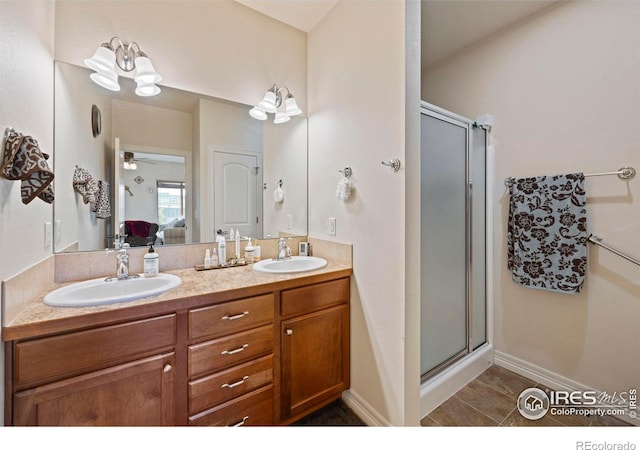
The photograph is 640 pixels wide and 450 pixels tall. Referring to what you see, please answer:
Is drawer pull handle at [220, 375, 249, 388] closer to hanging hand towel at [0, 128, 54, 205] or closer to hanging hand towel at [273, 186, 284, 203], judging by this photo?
hanging hand towel at [0, 128, 54, 205]

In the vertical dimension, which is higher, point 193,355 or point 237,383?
point 193,355

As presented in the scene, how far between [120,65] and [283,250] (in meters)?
1.43

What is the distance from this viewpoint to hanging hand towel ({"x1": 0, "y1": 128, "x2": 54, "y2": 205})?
2.88 ft

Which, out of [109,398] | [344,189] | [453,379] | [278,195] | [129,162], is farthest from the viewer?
[278,195]

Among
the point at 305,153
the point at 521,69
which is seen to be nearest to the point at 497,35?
the point at 521,69

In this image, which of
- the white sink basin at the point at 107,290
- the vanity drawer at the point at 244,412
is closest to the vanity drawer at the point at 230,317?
the white sink basin at the point at 107,290

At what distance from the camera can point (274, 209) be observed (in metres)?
2.07

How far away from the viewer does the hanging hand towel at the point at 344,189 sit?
1.68 metres

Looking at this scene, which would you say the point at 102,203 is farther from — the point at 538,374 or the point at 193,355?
the point at 538,374

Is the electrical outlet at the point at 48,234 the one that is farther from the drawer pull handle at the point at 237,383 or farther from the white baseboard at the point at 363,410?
the white baseboard at the point at 363,410

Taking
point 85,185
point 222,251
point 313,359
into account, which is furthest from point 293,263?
point 85,185

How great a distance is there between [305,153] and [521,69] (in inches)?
67.9

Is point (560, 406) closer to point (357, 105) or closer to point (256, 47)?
point (357, 105)

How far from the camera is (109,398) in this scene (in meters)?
1.01
